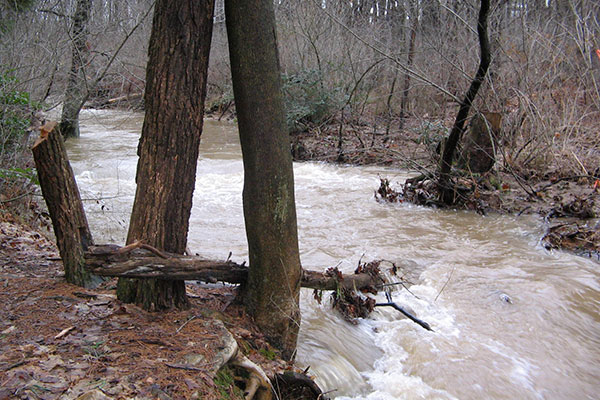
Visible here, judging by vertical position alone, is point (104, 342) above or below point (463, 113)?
below

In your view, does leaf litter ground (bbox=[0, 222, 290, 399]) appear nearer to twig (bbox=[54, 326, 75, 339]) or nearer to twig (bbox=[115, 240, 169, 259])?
twig (bbox=[54, 326, 75, 339])

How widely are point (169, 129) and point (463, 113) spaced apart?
260 inches

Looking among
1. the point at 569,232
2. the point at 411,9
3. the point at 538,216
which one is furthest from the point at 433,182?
the point at 411,9

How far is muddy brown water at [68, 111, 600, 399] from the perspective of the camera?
176 inches

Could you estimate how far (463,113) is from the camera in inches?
346

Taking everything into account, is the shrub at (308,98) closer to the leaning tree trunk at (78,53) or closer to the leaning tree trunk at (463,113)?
the leaning tree trunk at (463,113)

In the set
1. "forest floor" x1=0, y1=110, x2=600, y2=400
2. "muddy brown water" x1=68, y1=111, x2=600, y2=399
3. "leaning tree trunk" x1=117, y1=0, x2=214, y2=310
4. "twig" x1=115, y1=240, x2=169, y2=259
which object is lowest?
"muddy brown water" x1=68, y1=111, x2=600, y2=399

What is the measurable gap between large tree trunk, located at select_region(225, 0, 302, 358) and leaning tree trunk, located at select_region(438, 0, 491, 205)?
5.01 metres

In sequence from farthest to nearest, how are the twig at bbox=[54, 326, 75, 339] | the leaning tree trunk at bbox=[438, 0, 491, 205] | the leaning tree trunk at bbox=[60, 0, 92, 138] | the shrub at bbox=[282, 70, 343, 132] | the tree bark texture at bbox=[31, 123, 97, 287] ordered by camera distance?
the shrub at bbox=[282, 70, 343, 132] → the leaning tree trunk at bbox=[60, 0, 92, 138] → the leaning tree trunk at bbox=[438, 0, 491, 205] → the tree bark texture at bbox=[31, 123, 97, 287] → the twig at bbox=[54, 326, 75, 339]

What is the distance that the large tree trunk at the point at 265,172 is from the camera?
353cm

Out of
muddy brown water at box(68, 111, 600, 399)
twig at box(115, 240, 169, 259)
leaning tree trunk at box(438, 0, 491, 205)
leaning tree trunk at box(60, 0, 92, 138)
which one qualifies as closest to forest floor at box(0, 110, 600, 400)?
twig at box(115, 240, 169, 259)

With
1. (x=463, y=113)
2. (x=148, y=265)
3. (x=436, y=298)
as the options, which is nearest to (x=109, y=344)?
(x=148, y=265)

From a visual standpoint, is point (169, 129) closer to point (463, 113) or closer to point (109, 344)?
point (109, 344)

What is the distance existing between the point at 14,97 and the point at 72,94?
2.93 meters
